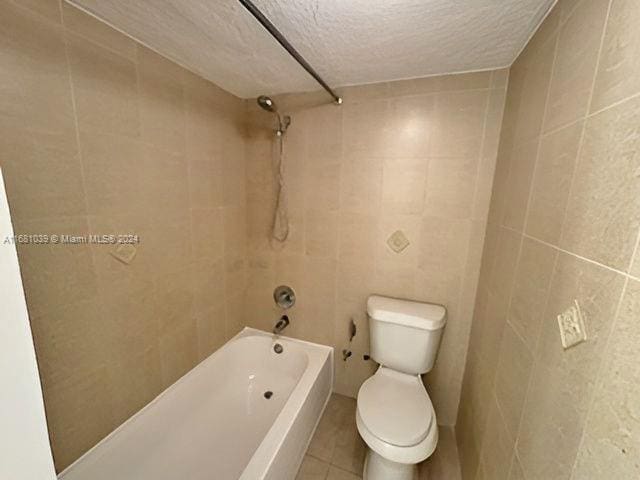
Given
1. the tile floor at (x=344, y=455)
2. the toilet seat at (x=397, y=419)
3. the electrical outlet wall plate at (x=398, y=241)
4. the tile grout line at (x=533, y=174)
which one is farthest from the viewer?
the electrical outlet wall plate at (x=398, y=241)

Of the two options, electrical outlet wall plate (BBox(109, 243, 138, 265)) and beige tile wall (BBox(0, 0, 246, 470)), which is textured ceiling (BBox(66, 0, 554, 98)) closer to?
beige tile wall (BBox(0, 0, 246, 470))

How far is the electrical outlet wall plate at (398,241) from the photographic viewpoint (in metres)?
1.54

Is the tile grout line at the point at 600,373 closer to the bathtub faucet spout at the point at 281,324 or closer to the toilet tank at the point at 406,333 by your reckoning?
the toilet tank at the point at 406,333

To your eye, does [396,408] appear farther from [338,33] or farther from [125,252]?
[338,33]

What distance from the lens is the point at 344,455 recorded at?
4.78 ft

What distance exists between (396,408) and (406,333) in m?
0.37

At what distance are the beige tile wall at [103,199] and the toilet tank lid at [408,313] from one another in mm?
1070

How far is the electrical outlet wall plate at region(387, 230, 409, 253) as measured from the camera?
1538mm

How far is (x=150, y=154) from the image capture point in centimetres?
120

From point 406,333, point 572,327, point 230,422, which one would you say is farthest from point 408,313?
point 230,422

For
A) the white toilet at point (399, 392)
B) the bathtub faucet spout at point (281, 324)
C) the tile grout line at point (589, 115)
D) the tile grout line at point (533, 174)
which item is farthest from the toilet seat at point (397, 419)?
the tile grout line at point (589, 115)

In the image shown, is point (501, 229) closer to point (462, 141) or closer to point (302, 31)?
point (462, 141)

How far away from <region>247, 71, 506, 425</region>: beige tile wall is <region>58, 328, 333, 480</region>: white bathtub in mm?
319

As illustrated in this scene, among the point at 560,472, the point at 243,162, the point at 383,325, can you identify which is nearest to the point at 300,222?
the point at 243,162
